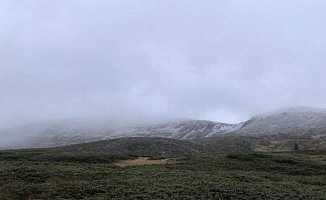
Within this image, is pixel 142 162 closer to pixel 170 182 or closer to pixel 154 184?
pixel 170 182

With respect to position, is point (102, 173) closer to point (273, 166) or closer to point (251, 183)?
point (251, 183)

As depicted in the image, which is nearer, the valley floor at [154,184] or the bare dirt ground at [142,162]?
the valley floor at [154,184]

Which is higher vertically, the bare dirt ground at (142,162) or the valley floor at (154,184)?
the bare dirt ground at (142,162)

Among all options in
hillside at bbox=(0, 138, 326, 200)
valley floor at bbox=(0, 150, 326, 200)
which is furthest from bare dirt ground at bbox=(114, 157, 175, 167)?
valley floor at bbox=(0, 150, 326, 200)

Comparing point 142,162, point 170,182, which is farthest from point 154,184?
point 142,162

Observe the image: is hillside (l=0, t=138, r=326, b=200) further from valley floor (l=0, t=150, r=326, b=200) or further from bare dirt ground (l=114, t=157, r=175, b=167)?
bare dirt ground (l=114, t=157, r=175, b=167)

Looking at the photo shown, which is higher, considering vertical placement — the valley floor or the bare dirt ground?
the bare dirt ground

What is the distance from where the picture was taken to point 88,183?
143 feet

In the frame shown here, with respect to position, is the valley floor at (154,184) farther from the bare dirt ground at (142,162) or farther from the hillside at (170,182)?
the bare dirt ground at (142,162)

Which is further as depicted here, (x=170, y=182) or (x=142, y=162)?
(x=142, y=162)

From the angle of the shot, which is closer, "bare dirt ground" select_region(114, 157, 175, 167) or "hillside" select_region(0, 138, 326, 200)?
"hillside" select_region(0, 138, 326, 200)

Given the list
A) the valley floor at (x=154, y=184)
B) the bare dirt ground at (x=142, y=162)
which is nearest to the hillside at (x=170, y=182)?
the valley floor at (x=154, y=184)

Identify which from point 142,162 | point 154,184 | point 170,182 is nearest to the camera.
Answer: point 154,184

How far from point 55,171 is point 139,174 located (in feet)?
28.8
